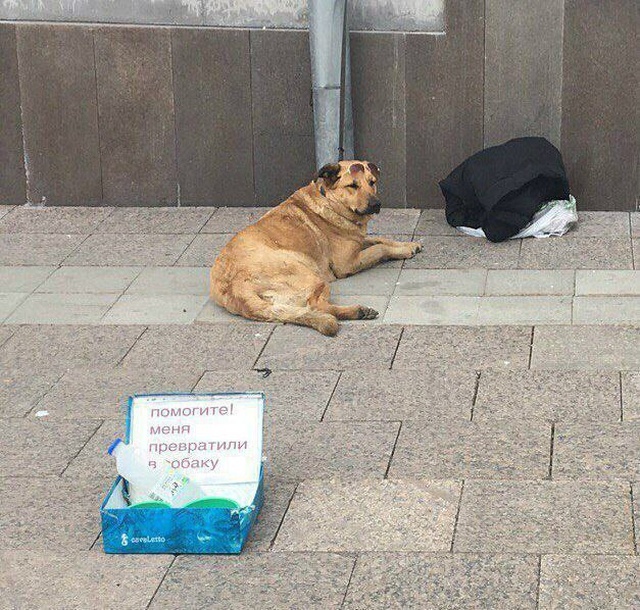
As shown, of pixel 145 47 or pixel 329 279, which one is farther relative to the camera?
pixel 145 47

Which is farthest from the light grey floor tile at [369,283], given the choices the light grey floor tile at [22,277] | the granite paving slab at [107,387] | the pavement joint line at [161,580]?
the pavement joint line at [161,580]

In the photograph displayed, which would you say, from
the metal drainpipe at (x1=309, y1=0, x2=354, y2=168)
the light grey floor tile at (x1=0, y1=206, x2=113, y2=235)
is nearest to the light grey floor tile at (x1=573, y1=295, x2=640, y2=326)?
the metal drainpipe at (x1=309, y1=0, x2=354, y2=168)

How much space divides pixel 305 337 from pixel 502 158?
8.65 ft

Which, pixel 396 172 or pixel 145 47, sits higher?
pixel 145 47

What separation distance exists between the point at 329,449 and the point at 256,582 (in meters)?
1.27

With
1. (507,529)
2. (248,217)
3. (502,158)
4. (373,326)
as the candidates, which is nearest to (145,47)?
(248,217)

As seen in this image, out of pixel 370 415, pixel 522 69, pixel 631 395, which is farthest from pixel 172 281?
pixel 631 395

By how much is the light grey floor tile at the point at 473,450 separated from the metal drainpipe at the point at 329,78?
12.8 ft

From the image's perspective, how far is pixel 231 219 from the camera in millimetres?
10562

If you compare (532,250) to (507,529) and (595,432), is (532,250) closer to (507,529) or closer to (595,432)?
(595,432)

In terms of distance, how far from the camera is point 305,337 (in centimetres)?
804

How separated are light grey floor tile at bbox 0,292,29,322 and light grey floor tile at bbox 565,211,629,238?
3970 mm

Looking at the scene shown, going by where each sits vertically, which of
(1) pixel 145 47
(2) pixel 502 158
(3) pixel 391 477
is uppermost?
(1) pixel 145 47

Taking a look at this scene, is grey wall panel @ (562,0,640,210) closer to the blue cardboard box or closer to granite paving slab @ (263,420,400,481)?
granite paving slab @ (263,420,400,481)
